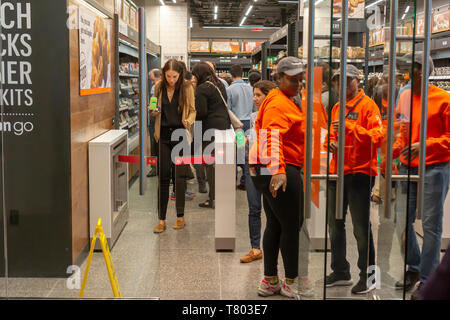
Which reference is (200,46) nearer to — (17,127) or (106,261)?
(17,127)

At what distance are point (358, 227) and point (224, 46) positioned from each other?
61.3 ft

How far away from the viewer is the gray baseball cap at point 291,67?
312 centimetres

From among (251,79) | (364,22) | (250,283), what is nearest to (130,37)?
(364,22)

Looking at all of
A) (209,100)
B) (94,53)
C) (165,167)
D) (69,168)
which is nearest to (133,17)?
(94,53)

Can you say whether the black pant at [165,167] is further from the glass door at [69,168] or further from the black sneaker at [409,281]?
the black sneaker at [409,281]

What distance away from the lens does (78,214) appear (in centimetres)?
352

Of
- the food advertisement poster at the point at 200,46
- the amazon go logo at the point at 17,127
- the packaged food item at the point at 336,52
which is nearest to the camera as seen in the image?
the packaged food item at the point at 336,52

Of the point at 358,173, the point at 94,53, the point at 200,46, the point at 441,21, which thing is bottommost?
the point at 358,173

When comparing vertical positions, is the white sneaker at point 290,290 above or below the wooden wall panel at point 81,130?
below

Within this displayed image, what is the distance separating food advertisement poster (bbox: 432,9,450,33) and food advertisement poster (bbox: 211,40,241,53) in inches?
491

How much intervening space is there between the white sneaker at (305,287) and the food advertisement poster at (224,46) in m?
18.7

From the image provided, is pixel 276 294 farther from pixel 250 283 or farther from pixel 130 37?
pixel 130 37

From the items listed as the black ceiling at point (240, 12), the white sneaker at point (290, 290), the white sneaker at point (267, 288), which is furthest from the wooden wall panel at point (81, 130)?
the black ceiling at point (240, 12)

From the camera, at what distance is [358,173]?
292 centimetres
